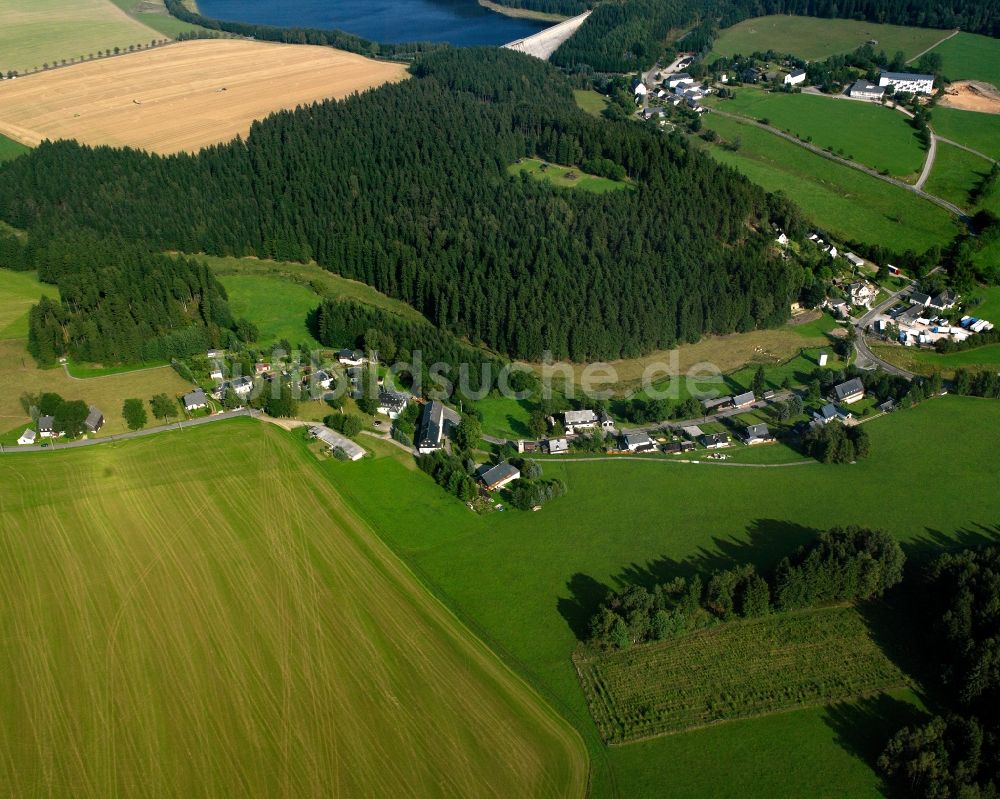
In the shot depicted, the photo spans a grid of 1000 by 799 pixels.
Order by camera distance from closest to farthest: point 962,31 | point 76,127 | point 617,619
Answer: point 617,619
point 76,127
point 962,31

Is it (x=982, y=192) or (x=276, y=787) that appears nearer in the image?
(x=276, y=787)

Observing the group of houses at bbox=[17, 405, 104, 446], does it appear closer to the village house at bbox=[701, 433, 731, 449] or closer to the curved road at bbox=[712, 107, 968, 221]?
the village house at bbox=[701, 433, 731, 449]

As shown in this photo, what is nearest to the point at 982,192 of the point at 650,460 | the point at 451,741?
the point at 650,460

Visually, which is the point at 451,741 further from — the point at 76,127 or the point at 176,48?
the point at 176,48

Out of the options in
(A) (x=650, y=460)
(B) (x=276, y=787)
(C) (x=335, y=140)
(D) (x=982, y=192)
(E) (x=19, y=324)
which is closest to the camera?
(B) (x=276, y=787)

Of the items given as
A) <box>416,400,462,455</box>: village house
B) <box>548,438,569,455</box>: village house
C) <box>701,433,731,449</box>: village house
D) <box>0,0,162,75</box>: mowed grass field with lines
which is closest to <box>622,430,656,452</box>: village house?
<box>701,433,731,449</box>: village house

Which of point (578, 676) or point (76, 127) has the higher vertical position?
point (76, 127)

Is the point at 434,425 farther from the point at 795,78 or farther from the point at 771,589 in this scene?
the point at 795,78

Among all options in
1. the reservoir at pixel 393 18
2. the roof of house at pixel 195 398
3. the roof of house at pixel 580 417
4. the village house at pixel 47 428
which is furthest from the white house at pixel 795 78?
the village house at pixel 47 428

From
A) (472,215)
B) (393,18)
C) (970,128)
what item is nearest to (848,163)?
(970,128)
